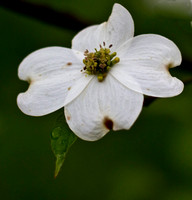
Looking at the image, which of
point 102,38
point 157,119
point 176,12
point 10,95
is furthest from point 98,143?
point 176,12

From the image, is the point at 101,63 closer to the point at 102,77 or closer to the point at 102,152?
the point at 102,77

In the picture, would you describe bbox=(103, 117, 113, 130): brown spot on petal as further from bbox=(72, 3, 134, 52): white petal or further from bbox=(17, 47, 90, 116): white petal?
bbox=(72, 3, 134, 52): white petal

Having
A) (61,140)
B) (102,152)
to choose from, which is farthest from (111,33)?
(102,152)

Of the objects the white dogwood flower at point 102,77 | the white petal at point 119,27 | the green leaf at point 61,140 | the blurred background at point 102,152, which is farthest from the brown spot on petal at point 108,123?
the blurred background at point 102,152

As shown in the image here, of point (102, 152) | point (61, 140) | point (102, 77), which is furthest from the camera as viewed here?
point (102, 152)

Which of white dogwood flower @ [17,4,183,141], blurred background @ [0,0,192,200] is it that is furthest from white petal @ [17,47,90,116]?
blurred background @ [0,0,192,200]

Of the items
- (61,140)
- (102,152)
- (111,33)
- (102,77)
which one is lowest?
(102,152)
